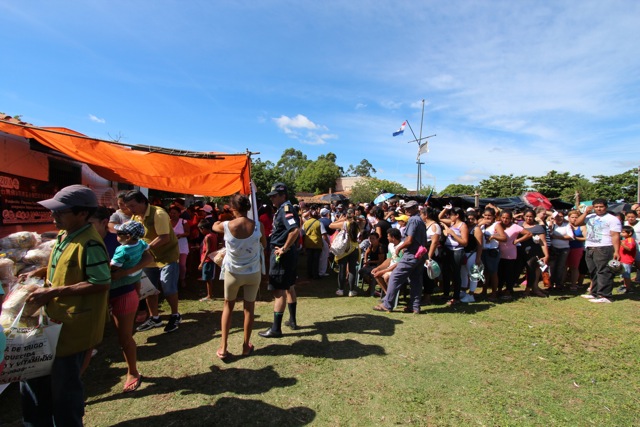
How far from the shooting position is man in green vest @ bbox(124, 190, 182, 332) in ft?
12.2

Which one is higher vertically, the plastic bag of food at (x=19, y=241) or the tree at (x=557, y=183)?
the tree at (x=557, y=183)

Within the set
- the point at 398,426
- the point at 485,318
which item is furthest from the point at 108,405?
the point at 485,318

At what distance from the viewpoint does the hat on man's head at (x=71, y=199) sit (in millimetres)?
1989

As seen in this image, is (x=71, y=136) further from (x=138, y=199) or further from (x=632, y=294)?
(x=632, y=294)

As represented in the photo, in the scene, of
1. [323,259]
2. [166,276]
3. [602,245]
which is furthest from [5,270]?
[602,245]

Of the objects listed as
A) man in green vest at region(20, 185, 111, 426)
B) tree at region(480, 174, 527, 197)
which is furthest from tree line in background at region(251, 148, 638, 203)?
man in green vest at region(20, 185, 111, 426)

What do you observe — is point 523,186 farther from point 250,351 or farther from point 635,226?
point 250,351

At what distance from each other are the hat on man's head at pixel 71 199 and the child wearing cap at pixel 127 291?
754 millimetres

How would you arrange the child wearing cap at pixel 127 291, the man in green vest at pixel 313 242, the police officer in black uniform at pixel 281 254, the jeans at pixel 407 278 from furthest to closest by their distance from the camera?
the man in green vest at pixel 313 242 < the jeans at pixel 407 278 < the police officer in black uniform at pixel 281 254 < the child wearing cap at pixel 127 291

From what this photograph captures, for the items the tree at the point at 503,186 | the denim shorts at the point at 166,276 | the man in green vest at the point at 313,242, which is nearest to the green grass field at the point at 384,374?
the denim shorts at the point at 166,276

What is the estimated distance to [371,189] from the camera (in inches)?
1946

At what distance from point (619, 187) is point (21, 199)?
47181 millimetres

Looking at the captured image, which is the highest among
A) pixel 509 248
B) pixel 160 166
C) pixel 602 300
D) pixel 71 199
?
pixel 160 166

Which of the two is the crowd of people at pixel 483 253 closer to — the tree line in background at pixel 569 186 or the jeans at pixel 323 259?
the jeans at pixel 323 259
